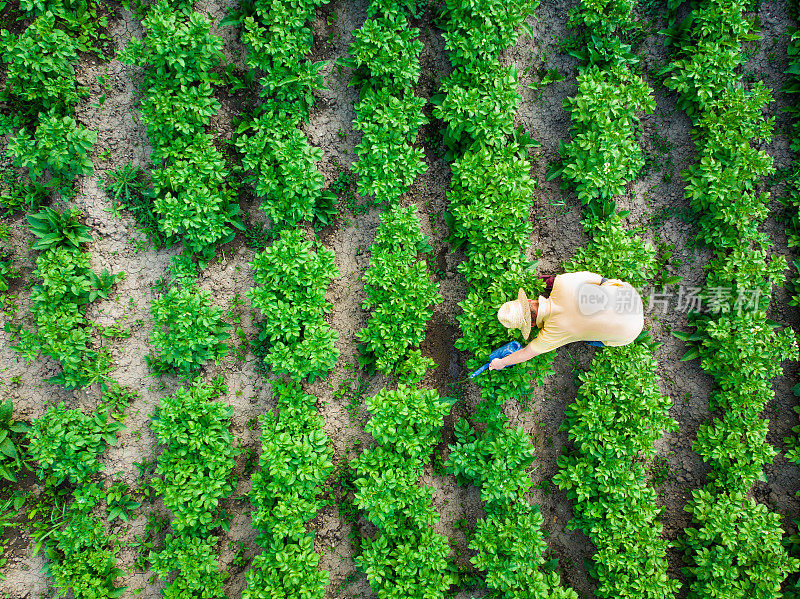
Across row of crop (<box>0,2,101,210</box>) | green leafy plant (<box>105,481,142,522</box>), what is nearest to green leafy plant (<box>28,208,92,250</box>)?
row of crop (<box>0,2,101,210</box>)

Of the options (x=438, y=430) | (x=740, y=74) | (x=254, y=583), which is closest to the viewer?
(x=254, y=583)

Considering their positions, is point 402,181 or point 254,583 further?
point 402,181

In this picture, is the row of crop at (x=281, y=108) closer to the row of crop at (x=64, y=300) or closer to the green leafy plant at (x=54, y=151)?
the green leafy plant at (x=54, y=151)

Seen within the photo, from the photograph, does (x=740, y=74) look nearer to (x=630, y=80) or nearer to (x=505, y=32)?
(x=630, y=80)

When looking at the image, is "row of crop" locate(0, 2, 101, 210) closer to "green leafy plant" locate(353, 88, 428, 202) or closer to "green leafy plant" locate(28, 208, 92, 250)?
"green leafy plant" locate(28, 208, 92, 250)

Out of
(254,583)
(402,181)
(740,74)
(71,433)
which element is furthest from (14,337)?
(740,74)

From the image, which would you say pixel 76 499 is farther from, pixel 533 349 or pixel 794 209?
pixel 794 209

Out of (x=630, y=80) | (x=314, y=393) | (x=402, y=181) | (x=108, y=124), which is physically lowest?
(x=314, y=393)
